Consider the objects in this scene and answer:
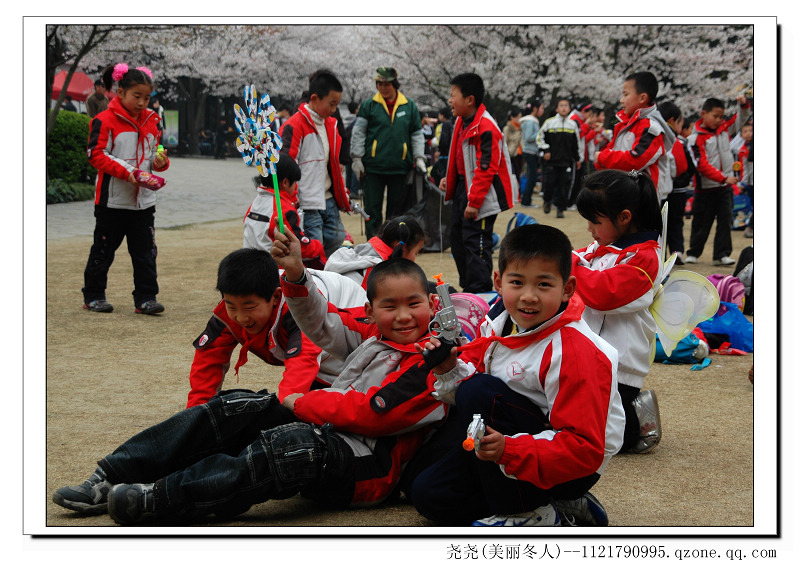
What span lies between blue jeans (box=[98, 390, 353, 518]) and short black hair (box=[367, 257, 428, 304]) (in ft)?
1.70

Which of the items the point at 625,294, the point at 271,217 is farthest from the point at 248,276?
the point at 271,217

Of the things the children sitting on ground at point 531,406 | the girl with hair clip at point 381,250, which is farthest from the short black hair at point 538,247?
the girl with hair clip at point 381,250

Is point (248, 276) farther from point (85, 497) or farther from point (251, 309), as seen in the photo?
point (85, 497)

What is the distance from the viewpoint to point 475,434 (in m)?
2.38

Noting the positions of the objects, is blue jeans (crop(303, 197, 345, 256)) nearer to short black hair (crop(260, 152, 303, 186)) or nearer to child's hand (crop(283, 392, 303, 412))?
short black hair (crop(260, 152, 303, 186))

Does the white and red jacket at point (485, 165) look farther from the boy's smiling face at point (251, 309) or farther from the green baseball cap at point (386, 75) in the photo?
the boy's smiling face at point (251, 309)

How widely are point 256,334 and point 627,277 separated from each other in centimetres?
144

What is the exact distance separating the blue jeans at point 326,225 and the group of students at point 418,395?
312cm

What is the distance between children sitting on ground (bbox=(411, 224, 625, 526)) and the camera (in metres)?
2.47

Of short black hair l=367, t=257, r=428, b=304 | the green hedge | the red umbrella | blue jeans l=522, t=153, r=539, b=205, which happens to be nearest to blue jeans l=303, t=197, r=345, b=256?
short black hair l=367, t=257, r=428, b=304

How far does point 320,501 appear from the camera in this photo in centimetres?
299
